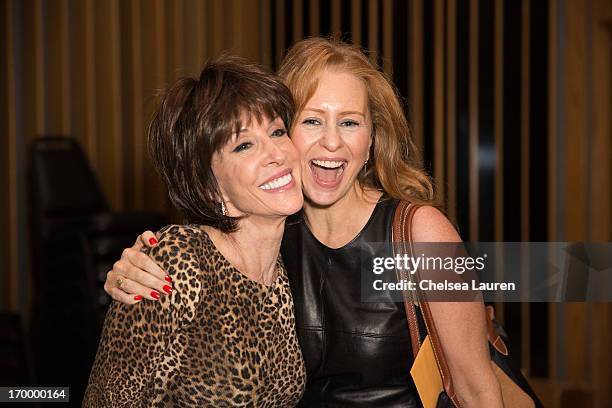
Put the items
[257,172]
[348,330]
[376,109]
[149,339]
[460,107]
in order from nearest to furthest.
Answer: [149,339] → [257,172] → [348,330] → [376,109] → [460,107]

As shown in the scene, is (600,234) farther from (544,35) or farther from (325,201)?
(325,201)

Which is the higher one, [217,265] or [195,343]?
[217,265]

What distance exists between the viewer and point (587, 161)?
12.0 ft

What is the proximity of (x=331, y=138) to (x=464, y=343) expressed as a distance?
0.51 m

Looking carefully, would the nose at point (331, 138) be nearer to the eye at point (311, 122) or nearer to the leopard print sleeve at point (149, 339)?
the eye at point (311, 122)

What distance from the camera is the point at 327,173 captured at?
1601mm

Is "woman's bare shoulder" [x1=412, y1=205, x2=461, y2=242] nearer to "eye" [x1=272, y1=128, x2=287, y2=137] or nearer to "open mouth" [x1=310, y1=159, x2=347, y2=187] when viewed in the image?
"open mouth" [x1=310, y1=159, x2=347, y2=187]

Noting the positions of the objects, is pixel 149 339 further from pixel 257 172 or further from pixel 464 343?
pixel 464 343

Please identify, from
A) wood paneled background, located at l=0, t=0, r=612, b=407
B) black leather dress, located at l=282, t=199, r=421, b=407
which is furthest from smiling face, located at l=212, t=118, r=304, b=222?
wood paneled background, located at l=0, t=0, r=612, b=407

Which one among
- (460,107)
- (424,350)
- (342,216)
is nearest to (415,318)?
(424,350)

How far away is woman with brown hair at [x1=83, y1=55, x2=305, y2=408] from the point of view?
1311mm

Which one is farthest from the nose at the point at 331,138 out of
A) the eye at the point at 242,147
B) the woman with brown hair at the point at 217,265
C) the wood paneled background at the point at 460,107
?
the wood paneled background at the point at 460,107

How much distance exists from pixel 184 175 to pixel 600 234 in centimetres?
279

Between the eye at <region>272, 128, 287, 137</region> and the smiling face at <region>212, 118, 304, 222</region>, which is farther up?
the eye at <region>272, 128, 287, 137</region>
